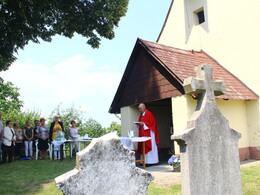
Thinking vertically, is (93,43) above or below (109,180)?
above

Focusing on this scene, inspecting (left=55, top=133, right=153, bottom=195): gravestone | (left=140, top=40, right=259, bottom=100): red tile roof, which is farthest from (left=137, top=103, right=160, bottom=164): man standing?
(left=55, top=133, right=153, bottom=195): gravestone

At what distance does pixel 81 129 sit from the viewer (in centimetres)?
1880

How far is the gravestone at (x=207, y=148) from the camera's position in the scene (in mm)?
3654

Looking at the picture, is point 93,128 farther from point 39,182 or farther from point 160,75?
point 39,182

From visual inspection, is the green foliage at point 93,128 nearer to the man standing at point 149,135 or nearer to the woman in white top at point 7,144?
the woman in white top at point 7,144

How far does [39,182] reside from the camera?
6.87 m

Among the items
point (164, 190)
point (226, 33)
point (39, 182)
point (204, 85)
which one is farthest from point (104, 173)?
point (226, 33)

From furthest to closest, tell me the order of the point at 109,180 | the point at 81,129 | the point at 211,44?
the point at 81,129 < the point at 211,44 < the point at 109,180

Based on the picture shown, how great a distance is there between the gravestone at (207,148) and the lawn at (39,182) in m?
1.54

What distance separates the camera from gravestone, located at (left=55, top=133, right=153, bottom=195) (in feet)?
8.36

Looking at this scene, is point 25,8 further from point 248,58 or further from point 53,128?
point 248,58

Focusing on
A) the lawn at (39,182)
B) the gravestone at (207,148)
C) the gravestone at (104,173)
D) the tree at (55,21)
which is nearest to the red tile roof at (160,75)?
the tree at (55,21)

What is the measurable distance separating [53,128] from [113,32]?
17.4 ft

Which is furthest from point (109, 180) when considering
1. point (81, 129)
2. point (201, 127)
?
point (81, 129)
